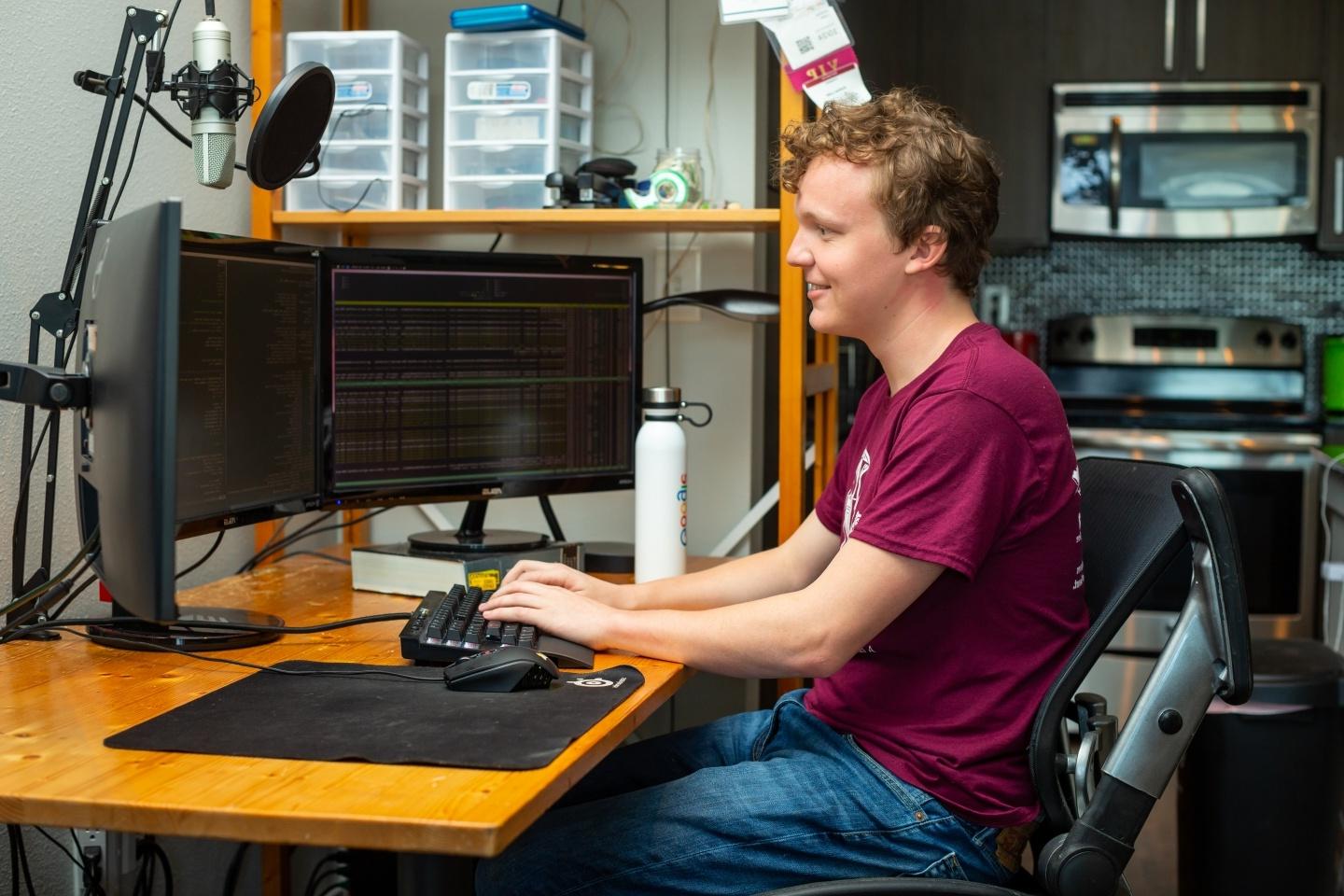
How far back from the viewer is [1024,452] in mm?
1351

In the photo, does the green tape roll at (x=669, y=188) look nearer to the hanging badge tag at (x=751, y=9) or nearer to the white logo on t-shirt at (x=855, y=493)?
the hanging badge tag at (x=751, y=9)

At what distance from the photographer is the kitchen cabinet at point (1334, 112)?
3.81 meters

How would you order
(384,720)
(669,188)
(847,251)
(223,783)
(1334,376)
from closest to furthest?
(223,783) < (384,720) < (847,251) < (669,188) < (1334,376)

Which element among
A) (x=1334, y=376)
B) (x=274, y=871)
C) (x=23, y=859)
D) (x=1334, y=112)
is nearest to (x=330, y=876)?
(x=274, y=871)

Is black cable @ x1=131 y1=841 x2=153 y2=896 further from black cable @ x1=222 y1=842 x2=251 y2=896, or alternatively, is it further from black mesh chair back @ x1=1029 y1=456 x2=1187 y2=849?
black mesh chair back @ x1=1029 y1=456 x2=1187 y2=849

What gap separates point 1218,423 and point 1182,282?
23.7 inches

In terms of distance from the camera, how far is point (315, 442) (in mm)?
1755

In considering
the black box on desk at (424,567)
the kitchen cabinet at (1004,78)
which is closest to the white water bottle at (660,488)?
the black box on desk at (424,567)

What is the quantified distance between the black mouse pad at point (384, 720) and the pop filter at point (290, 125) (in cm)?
56

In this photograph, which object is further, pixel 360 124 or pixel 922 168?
pixel 360 124

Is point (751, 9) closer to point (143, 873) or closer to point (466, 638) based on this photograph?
point (466, 638)

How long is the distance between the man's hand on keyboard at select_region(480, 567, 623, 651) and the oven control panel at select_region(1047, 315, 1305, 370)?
298 centimetres

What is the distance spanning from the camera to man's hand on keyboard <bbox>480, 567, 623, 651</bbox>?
145 cm

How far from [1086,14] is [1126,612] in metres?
3.13
